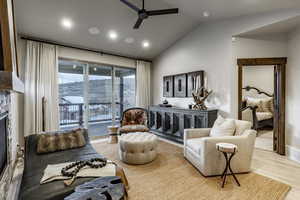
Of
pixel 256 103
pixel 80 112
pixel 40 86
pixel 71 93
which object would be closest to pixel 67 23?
pixel 40 86

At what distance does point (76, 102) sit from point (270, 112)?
6212mm

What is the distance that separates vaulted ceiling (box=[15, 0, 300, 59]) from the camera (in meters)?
2.97

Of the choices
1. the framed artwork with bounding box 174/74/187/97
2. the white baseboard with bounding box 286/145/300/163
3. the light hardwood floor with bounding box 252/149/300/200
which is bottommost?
the light hardwood floor with bounding box 252/149/300/200

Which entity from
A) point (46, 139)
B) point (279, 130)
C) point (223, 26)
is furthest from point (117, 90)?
point (279, 130)

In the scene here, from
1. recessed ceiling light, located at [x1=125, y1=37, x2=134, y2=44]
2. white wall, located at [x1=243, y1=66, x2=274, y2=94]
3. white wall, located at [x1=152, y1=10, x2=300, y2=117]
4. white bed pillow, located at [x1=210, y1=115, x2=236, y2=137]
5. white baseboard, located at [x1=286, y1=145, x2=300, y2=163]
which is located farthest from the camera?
white wall, located at [x1=243, y1=66, x2=274, y2=94]

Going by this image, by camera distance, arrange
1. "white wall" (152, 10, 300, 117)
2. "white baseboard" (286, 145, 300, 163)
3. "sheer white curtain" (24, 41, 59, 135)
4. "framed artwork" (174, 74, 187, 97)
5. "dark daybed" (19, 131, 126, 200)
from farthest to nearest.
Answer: "framed artwork" (174, 74, 187, 97) < "sheer white curtain" (24, 41, 59, 135) < "white wall" (152, 10, 300, 117) < "white baseboard" (286, 145, 300, 163) < "dark daybed" (19, 131, 126, 200)

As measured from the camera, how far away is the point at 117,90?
208 inches

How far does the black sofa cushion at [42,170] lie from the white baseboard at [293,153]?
381 centimetres

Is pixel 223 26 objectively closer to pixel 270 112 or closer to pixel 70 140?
pixel 270 112

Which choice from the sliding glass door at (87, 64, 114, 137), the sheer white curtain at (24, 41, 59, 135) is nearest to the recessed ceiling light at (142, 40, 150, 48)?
the sliding glass door at (87, 64, 114, 137)

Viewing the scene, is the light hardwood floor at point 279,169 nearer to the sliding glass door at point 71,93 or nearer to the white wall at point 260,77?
the white wall at point 260,77

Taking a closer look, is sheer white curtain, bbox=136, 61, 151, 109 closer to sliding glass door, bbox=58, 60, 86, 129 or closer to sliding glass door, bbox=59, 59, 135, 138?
sliding glass door, bbox=59, 59, 135, 138

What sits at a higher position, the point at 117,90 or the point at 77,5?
the point at 77,5

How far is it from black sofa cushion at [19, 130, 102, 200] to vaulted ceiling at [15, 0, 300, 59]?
2431mm
